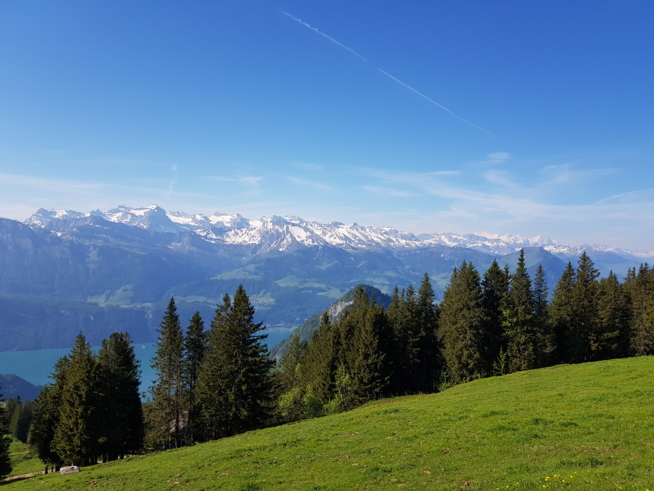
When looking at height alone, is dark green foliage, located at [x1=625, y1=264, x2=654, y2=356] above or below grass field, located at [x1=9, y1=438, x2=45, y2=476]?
above

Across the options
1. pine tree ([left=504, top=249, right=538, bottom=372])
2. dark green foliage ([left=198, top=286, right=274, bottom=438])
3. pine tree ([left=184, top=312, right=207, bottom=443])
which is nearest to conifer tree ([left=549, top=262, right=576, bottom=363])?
pine tree ([left=504, top=249, right=538, bottom=372])

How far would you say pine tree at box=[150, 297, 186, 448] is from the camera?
47.9m

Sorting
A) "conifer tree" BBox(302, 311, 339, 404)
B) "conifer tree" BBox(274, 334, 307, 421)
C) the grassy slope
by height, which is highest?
the grassy slope

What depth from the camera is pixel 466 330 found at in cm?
5159

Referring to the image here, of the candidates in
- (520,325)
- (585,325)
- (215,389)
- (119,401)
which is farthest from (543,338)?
(119,401)

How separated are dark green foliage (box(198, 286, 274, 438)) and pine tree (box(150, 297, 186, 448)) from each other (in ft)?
23.3

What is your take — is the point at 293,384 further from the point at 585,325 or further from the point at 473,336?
the point at 585,325

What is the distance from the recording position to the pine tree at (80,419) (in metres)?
40.4

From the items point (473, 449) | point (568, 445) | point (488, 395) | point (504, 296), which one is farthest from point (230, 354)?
point (504, 296)

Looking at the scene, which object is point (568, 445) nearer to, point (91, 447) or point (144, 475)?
point (144, 475)

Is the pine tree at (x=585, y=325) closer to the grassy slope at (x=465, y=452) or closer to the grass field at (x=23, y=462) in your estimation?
the grassy slope at (x=465, y=452)

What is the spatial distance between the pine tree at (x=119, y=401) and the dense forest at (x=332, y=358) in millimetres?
157

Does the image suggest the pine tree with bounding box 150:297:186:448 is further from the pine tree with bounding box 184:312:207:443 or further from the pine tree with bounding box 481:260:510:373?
the pine tree with bounding box 481:260:510:373

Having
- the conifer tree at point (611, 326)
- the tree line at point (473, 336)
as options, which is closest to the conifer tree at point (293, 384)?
the tree line at point (473, 336)
